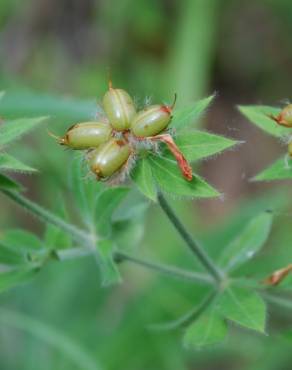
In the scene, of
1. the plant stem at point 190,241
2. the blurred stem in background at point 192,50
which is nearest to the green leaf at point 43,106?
the plant stem at point 190,241

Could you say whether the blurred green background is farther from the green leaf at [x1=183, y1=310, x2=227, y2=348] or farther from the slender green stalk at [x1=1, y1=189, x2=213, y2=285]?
the green leaf at [x1=183, y1=310, x2=227, y2=348]

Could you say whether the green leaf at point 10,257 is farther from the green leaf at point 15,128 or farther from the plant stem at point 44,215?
the green leaf at point 15,128

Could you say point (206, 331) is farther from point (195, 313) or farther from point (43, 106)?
point (43, 106)

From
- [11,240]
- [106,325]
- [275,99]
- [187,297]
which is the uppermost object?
[11,240]

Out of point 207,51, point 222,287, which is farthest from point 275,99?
point 222,287

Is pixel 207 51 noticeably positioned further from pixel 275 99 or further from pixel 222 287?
pixel 222 287

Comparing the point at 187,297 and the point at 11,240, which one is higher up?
the point at 11,240

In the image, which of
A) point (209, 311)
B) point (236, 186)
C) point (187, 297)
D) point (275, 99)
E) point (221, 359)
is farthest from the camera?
point (236, 186)
